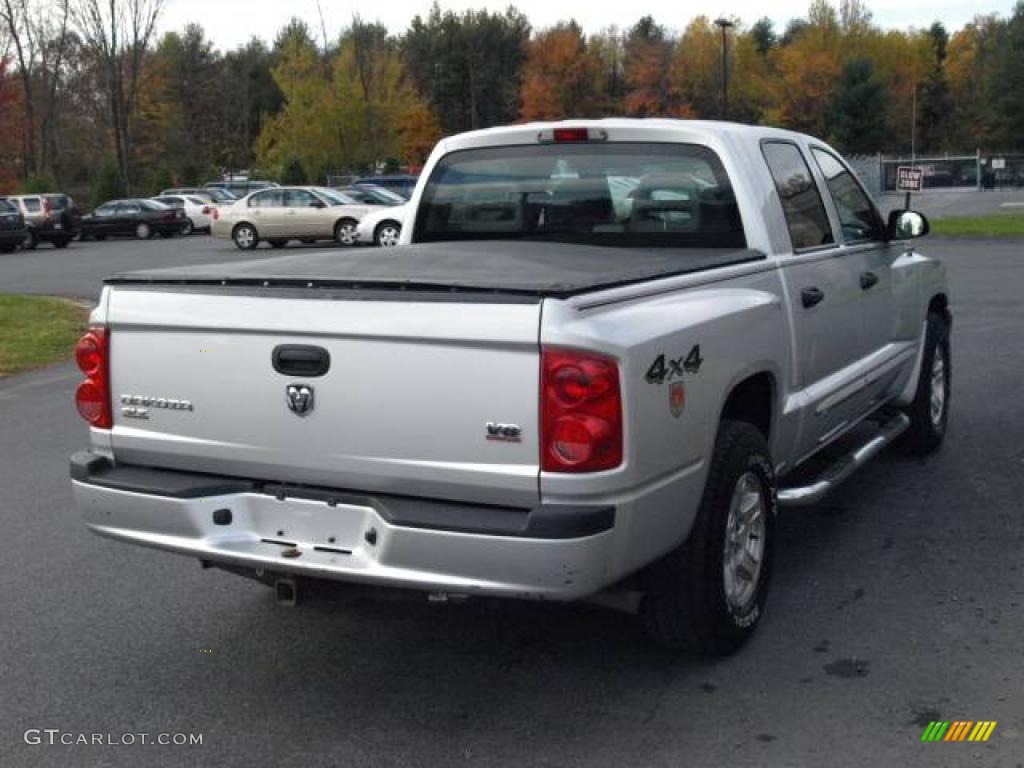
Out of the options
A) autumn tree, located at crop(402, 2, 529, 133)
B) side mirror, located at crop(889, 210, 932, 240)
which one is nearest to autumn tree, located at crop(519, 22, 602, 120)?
autumn tree, located at crop(402, 2, 529, 133)

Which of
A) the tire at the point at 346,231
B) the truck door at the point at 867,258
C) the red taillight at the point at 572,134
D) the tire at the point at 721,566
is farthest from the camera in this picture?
the tire at the point at 346,231

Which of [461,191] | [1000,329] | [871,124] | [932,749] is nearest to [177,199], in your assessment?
[1000,329]

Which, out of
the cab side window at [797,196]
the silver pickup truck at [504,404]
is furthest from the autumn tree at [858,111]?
the silver pickup truck at [504,404]

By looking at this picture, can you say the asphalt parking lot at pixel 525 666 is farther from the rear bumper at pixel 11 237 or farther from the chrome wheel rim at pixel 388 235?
the rear bumper at pixel 11 237

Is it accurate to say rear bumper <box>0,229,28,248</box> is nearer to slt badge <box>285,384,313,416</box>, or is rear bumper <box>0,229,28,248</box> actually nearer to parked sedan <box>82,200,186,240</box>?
parked sedan <box>82,200,186,240</box>

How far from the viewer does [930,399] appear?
726cm

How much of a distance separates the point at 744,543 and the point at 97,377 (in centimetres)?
237

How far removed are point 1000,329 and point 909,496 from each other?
21.8 feet

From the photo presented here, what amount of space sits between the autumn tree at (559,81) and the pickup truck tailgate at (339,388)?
84968mm

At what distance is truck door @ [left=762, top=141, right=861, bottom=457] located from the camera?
5148 mm

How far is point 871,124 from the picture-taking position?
8562cm

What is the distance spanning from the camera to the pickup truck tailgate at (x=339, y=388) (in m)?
3.66

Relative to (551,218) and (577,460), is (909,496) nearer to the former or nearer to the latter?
(551,218)

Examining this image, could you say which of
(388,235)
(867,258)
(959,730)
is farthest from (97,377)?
(388,235)
